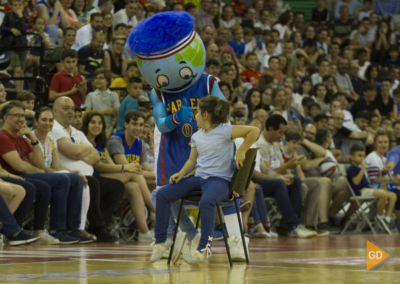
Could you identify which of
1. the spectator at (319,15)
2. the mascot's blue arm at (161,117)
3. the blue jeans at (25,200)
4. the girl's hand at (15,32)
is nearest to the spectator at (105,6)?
the girl's hand at (15,32)

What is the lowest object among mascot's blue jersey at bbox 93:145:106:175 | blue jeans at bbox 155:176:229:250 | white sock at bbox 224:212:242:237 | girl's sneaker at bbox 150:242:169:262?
mascot's blue jersey at bbox 93:145:106:175

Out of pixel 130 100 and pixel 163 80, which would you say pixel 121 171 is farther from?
pixel 163 80

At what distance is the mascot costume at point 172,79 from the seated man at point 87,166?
2.81 metres

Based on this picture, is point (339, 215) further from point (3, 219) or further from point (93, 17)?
point (3, 219)

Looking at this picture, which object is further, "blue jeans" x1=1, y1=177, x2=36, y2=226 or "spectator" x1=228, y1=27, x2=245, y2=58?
"spectator" x1=228, y1=27, x2=245, y2=58

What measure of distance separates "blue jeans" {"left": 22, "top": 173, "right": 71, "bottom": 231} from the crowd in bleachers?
0.05 feet

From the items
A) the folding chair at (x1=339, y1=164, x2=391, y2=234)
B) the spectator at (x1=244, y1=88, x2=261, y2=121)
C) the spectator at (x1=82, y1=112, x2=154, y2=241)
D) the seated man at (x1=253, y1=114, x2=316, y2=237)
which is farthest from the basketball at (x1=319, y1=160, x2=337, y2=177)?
the spectator at (x1=82, y1=112, x2=154, y2=241)

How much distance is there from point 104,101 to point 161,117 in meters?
5.06

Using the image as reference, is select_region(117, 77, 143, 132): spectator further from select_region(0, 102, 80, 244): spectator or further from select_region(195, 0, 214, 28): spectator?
select_region(195, 0, 214, 28): spectator

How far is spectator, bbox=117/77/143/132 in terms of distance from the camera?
36.4 feet

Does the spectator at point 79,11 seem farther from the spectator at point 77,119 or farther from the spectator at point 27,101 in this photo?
the spectator at point 77,119

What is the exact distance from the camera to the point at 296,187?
451 inches

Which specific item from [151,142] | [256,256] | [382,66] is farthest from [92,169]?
[382,66]

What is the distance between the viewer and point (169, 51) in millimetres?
6574
